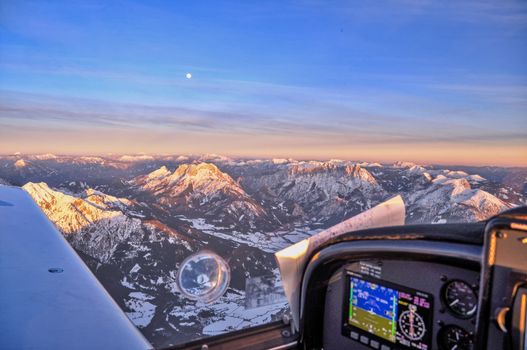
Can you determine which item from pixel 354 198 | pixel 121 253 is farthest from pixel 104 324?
pixel 121 253

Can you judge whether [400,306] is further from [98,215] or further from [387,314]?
[98,215]

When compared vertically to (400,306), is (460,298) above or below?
above

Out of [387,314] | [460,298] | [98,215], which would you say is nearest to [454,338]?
[460,298]

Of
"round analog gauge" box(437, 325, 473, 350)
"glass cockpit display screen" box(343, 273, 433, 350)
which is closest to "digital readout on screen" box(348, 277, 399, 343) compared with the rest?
"glass cockpit display screen" box(343, 273, 433, 350)

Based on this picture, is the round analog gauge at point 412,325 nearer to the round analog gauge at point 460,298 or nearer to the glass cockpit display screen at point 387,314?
the glass cockpit display screen at point 387,314

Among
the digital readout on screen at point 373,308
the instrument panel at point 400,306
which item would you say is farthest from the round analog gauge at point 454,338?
the digital readout on screen at point 373,308

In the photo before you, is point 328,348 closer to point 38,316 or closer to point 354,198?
point 38,316
